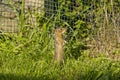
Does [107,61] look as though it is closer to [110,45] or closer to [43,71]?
[110,45]

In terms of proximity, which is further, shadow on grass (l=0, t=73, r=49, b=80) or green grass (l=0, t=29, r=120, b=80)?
green grass (l=0, t=29, r=120, b=80)

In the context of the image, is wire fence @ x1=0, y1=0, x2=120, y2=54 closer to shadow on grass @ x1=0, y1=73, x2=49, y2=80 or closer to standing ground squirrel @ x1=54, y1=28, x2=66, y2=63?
standing ground squirrel @ x1=54, y1=28, x2=66, y2=63

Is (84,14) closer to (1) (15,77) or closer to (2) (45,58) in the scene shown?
(2) (45,58)

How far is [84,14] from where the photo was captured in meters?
5.16

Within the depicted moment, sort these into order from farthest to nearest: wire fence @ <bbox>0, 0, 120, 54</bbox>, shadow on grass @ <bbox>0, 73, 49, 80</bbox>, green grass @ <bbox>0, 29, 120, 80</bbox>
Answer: wire fence @ <bbox>0, 0, 120, 54</bbox>
green grass @ <bbox>0, 29, 120, 80</bbox>
shadow on grass @ <bbox>0, 73, 49, 80</bbox>

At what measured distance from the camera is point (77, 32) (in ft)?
16.6

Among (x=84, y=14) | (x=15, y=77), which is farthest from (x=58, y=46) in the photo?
(x=84, y=14)

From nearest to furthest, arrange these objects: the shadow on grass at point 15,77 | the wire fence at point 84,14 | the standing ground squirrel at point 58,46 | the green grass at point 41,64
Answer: the shadow on grass at point 15,77
the green grass at point 41,64
the standing ground squirrel at point 58,46
the wire fence at point 84,14

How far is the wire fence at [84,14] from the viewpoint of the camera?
15.9ft

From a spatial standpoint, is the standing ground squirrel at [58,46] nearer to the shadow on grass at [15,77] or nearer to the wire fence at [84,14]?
the shadow on grass at [15,77]

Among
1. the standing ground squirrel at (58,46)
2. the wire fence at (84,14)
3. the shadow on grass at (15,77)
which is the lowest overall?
the shadow on grass at (15,77)

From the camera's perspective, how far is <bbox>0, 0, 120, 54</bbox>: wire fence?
191 inches

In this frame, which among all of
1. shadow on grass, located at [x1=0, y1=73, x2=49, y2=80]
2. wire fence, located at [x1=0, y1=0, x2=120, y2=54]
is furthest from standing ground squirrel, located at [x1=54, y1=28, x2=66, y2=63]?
wire fence, located at [x1=0, y1=0, x2=120, y2=54]

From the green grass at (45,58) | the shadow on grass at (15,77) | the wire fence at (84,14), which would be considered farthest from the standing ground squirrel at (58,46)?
the wire fence at (84,14)
